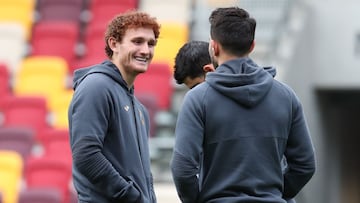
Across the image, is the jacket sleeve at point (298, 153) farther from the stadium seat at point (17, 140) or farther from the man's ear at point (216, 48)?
the stadium seat at point (17, 140)

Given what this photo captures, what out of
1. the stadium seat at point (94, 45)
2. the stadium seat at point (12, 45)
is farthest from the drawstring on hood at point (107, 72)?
the stadium seat at point (12, 45)

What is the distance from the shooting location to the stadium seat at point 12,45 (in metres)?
11.5

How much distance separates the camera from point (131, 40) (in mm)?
4414

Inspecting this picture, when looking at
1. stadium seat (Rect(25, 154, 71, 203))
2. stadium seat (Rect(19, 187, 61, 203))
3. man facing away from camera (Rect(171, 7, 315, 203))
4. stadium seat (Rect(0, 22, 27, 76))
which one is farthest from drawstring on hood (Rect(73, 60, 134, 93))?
stadium seat (Rect(0, 22, 27, 76))

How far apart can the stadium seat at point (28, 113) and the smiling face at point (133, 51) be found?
6002 millimetres

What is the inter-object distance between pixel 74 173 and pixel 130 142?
10.2 inches

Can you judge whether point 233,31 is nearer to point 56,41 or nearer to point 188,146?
point 188,146

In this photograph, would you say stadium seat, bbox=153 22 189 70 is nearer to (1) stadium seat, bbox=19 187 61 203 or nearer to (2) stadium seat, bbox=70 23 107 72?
(2) stadium seat, bbox=70 23 107 72

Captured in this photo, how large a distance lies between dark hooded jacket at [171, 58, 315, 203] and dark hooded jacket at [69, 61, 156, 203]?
33cm

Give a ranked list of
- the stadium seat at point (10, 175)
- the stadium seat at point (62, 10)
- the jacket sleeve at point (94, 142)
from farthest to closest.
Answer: the stadium seat at point (62, 10)
the stadium seat at point (10, 175)
the jacket sleeve at point (94, 142)

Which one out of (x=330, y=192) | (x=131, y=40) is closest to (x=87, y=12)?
(x=330, y=192)

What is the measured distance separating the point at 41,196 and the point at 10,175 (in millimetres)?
892

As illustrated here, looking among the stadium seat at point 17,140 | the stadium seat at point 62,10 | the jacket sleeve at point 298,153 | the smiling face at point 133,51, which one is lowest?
the stadium seat at point 17,140

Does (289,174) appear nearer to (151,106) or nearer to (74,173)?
(74,173)
